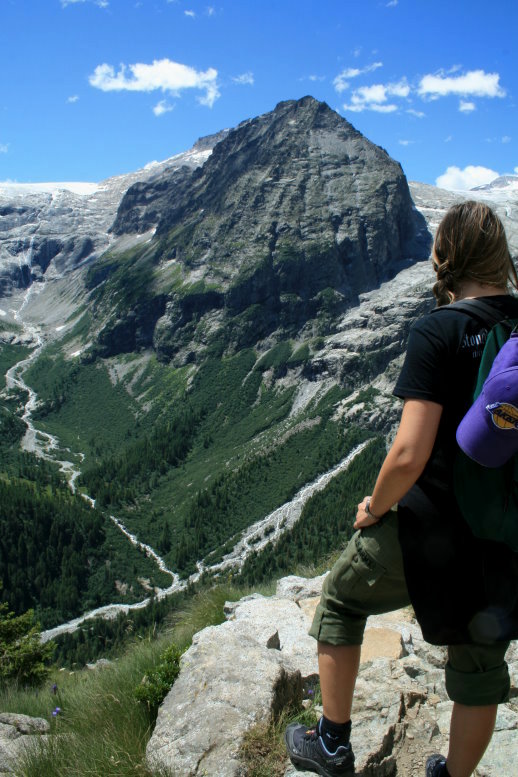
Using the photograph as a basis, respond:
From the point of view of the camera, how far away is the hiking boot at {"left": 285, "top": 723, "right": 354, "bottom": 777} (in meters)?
4.21

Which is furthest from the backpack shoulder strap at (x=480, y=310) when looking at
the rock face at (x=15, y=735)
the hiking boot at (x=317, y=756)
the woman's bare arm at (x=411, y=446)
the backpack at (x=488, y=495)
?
the rock face at (x=15, y=735)

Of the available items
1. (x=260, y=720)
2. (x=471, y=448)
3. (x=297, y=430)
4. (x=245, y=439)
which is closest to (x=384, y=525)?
(x=471, y=448)

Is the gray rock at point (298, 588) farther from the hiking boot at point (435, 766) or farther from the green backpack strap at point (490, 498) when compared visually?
the green backpack strap at point (490, 498)

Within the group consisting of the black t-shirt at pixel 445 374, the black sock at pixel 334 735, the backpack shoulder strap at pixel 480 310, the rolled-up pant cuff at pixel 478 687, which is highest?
the backpack shoulder strap at pixel 480 310

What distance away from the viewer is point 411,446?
366 centimetres

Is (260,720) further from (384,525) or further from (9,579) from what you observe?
(9,579)

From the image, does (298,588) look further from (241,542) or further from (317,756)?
(241,542)

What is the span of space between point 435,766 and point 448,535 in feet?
6.63

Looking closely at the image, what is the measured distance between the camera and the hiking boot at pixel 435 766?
4.12m

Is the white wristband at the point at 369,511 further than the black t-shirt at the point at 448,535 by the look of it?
Yes

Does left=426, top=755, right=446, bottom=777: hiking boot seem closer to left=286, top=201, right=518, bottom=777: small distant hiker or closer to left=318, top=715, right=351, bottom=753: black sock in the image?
left=286, top=201, right=518, bottom=777: small distant hiker

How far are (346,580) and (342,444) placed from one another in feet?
454

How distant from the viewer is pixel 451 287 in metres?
4.22

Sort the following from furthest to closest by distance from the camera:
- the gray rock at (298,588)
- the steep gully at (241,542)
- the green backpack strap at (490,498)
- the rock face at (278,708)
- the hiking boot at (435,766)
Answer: the steep gully at (241,542) → the gray rock at (298,588) → the rock face at (278,708) → the hiking boot at (435,766) → the green backpack strap at (490,498)
